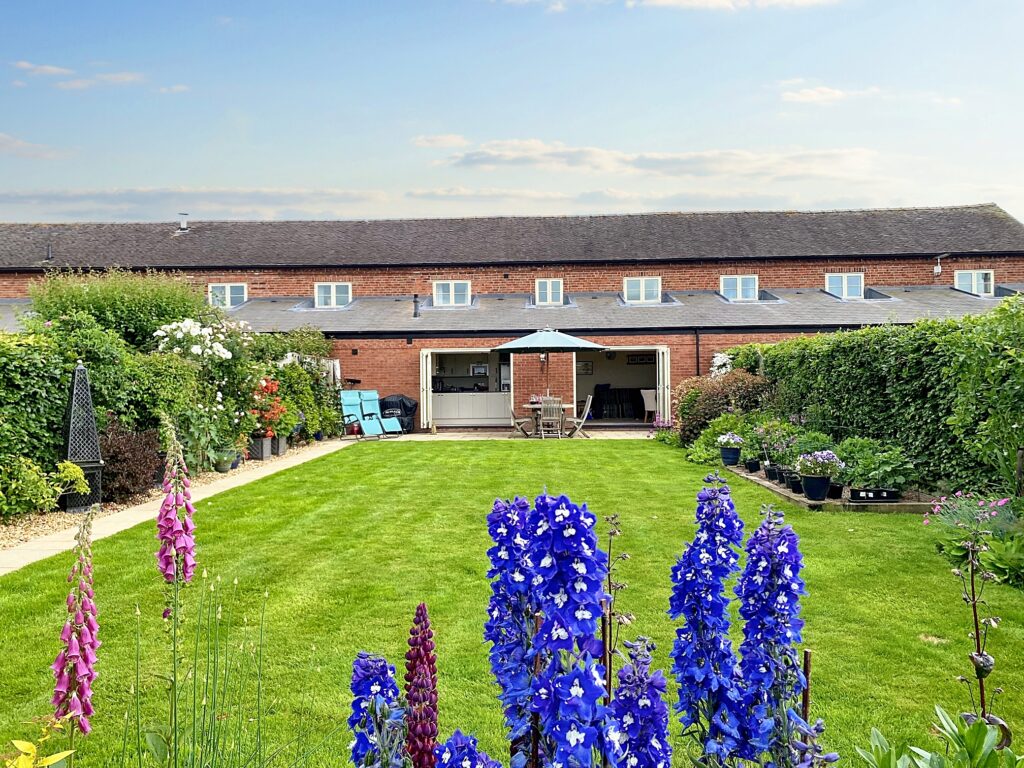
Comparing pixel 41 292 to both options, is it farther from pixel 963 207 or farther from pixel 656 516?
pixel 963 207

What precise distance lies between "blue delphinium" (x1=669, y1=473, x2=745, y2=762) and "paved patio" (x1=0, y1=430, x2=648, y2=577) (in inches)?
204

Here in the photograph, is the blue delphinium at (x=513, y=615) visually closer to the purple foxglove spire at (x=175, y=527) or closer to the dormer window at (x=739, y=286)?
the purple foxglove spire at (x=175, y=527)

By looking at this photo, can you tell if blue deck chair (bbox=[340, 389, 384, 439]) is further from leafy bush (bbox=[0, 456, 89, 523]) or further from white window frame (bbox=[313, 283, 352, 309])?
leafy bush (bbox=[0, 456, 89, 523])

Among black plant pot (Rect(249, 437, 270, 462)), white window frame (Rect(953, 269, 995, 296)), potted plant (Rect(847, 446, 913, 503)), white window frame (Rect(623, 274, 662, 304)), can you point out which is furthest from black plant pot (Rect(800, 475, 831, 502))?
white window frame (Rect(953, 269, 995, 296))

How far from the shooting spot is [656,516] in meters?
7.88

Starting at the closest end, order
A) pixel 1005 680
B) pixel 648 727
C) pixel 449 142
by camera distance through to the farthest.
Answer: pixel 648 727
pixel 1005 680
pixel 449 142

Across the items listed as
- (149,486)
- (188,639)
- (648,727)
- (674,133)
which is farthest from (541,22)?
(648,727)

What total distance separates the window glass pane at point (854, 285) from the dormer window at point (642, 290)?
21.1 feet

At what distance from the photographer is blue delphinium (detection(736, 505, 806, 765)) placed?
1747 millimetres

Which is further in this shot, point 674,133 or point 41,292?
point 674,133

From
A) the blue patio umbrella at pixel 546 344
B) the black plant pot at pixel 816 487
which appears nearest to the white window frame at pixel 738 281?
the blue patio umbrella at pixel 546 344

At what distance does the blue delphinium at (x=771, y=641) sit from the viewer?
1747 millimetres

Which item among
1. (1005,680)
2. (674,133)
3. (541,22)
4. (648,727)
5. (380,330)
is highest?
(541,22)

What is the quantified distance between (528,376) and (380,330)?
4587 mm
